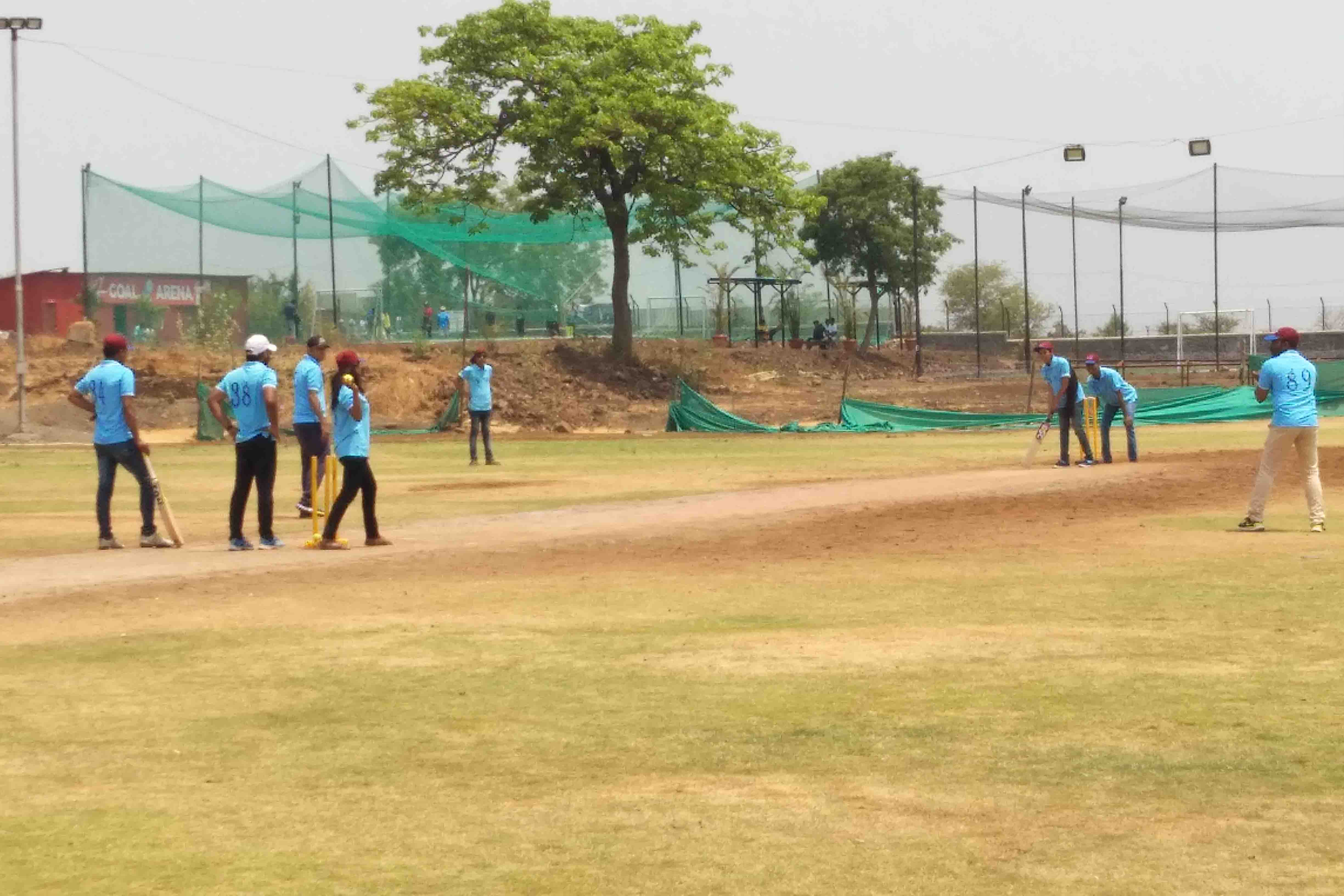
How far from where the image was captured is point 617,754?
25.2 feet

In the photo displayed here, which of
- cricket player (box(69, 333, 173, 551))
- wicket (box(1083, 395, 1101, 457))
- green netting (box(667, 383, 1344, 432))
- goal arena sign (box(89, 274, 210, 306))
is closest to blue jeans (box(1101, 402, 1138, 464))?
wicket (box(1083, 395, 1101, 457))

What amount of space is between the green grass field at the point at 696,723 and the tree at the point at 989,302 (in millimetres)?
50965

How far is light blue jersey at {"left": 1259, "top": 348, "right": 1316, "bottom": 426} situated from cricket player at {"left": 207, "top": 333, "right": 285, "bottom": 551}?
9.04 meters

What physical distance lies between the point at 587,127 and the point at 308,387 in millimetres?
34803

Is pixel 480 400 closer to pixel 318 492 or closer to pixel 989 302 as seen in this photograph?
pixel 318 492

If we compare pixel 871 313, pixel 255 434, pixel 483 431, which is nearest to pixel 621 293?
pixel 871 313

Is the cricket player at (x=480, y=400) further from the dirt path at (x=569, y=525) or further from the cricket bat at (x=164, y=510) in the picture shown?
the cricket bat at (x=164, y=510)

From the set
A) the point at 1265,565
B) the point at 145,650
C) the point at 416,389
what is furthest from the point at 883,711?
the point at 416,389

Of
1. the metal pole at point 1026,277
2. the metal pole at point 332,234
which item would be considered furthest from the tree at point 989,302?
the metal pole at point 332,234

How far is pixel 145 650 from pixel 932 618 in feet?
15.7

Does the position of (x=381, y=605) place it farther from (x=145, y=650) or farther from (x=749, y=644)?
(x=749, y=644)

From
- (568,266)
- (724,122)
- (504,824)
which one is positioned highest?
(724,122)

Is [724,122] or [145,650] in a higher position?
[724,122]

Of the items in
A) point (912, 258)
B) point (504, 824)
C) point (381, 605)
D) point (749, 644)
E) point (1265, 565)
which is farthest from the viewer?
point (912, 258)
